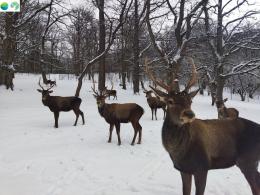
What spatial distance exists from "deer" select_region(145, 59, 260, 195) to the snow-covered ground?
3.87 feet

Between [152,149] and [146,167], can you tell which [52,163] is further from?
[152,149]

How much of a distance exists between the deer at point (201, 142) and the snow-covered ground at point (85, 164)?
1.18 m

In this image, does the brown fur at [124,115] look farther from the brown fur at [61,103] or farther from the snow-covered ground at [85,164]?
the brown fur at [61,103]

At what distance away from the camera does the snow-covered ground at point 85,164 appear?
632cm

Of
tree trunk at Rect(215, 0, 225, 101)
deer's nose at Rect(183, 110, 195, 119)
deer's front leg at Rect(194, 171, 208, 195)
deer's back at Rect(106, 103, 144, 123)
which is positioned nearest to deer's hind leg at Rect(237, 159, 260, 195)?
deer's front leg at Rect(194, 171, 208, 195)

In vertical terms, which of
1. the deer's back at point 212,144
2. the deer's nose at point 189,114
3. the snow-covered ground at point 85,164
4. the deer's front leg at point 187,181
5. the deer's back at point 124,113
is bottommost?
the snow-covered ground at point 85,164

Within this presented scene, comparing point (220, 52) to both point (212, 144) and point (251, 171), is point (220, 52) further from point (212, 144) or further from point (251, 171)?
point (212, 144)

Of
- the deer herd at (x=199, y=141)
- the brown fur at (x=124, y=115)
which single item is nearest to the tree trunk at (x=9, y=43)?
the brown fur at (x=124, y=115)

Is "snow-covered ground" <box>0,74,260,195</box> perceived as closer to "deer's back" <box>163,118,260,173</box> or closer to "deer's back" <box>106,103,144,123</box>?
"deer's back" <box>106,103,144,123</box>

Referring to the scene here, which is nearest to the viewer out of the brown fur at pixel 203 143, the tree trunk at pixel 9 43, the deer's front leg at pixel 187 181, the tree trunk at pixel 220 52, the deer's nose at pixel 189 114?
the deer's nose at pixel 189 114

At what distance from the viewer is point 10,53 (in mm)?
22812

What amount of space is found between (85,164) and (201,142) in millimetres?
3686

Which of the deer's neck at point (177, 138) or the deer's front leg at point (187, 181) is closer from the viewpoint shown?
the deer's neck at point (177, 138)

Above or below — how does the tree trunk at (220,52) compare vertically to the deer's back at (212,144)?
above
